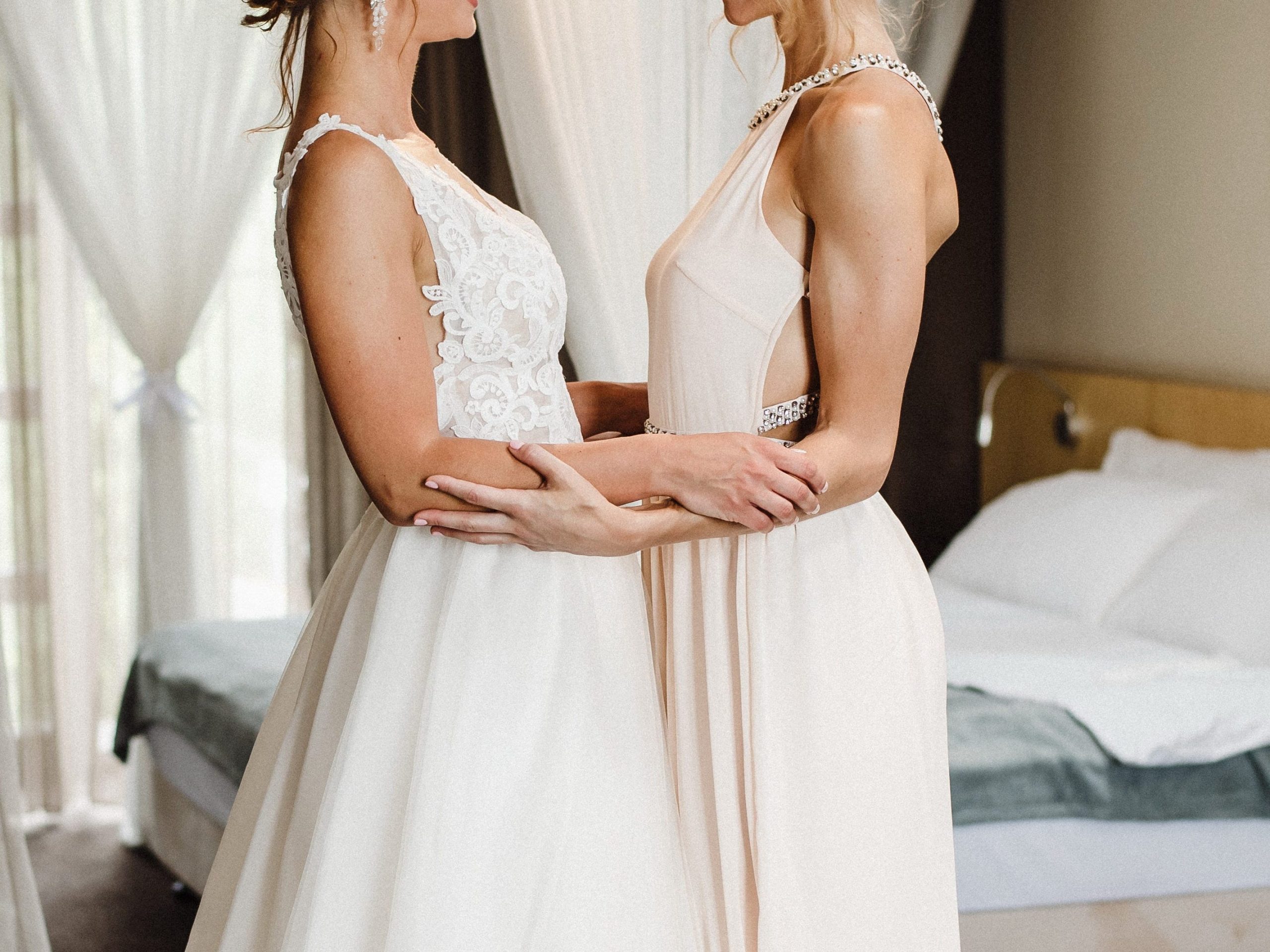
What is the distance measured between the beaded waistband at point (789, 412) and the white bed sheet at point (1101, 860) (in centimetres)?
99

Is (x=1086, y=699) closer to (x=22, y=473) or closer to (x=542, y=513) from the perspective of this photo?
(x=542, y=513)

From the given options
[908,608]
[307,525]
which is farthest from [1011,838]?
[307,525]

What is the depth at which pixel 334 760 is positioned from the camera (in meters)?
1.41

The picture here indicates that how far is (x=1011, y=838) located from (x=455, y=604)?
126 cm

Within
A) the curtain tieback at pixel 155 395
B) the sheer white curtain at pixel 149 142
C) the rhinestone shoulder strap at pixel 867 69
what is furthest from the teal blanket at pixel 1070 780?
the curtain tieback at pixel 155 395

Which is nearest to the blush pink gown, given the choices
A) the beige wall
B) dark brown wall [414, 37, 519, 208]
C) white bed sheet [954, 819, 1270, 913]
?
white bed sheet [954, 819, 1270, 913]

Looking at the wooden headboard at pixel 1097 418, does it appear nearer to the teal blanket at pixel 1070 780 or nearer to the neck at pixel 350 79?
the teal blanket at pixel 1070 780

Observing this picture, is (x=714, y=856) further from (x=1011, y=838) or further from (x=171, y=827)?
(x=171, y=827)

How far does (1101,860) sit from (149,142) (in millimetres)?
2509

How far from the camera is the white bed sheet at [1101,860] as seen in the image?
7.50 feet

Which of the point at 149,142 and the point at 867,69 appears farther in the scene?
the point at 149,142

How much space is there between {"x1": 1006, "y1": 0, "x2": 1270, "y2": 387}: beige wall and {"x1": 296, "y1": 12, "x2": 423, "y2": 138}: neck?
2.63 m

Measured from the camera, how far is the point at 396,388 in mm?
1392

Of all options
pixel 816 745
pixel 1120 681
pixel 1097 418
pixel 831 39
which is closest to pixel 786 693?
pixel 816 745
